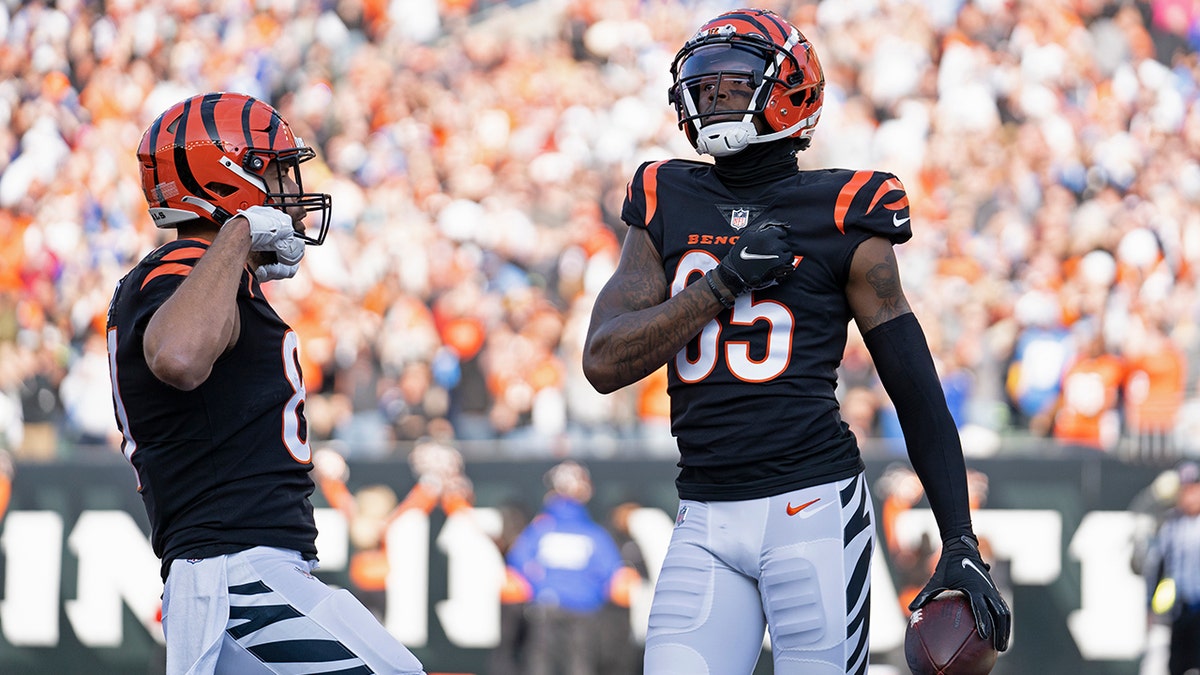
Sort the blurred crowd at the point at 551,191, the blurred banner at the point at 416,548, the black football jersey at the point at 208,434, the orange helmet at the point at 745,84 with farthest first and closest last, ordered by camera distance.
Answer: the blurred crowd at the point at 551,191 → the blurred banner at the point at 416,548 → the orange helmet at the point at 745,84 → the black football jersey at the point at 208,434

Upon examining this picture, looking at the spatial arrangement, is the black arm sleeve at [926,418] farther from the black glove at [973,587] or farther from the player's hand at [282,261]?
the player's hand at [282,261]

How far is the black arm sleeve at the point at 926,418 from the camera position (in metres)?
3.61

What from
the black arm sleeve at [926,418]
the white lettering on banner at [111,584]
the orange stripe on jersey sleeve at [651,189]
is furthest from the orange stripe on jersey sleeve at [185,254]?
the white lettering on banner at [111,584]

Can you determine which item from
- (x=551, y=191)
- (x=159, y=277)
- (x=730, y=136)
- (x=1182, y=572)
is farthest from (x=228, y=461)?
(x=551, y=191)

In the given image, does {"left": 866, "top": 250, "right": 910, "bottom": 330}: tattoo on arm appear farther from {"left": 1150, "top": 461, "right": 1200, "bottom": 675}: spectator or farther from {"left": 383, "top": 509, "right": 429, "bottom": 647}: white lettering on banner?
{"left": 383, "top": 509, "right": 429, "bottom": 647}: white lettering on banner

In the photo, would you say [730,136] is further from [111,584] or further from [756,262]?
[111,584]

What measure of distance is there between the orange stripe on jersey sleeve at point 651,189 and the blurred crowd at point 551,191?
544 centimetres

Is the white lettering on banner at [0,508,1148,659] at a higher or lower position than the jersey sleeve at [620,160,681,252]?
lower

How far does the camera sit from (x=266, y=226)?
3561 mm

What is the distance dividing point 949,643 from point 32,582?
23.6ft

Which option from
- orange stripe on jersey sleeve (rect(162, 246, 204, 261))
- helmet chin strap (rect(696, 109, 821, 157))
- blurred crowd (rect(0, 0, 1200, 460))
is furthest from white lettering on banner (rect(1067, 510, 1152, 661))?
orange stripe on jersey sleeve (rect(162, 246, 204, 261))

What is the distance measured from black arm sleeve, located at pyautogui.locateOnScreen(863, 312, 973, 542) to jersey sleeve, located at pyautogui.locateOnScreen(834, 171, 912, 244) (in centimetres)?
21

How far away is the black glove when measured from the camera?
3441 millimetres

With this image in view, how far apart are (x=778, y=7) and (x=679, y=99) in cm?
1279
